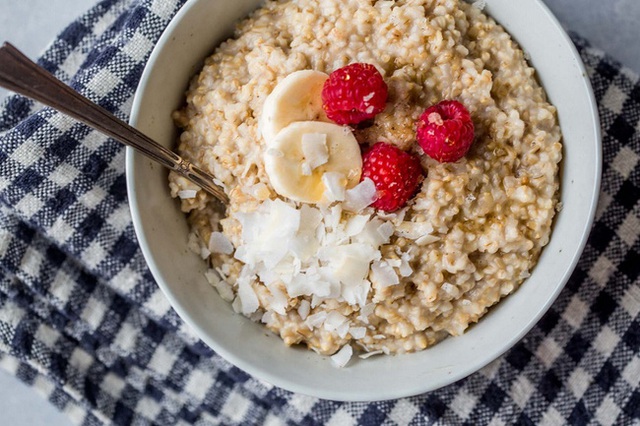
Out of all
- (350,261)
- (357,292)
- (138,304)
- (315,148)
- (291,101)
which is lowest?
(138,304)

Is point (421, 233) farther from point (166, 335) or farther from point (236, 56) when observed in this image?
point (166, 335)

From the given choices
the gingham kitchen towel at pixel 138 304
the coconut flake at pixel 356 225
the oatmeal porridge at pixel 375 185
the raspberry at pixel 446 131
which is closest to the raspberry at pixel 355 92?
the oatmeal porridge at pixel 375 185

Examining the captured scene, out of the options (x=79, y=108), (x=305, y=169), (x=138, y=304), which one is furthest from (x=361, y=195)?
(x=138, y=304)

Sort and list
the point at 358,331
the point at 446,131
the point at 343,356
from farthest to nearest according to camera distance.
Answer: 1. the point at 343,356
2. the point at 358,331
3. the point at 446,131

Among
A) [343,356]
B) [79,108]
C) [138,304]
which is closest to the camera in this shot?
[79,108]

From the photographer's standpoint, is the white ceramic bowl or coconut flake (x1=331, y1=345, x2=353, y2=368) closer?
the white ceramic bowl

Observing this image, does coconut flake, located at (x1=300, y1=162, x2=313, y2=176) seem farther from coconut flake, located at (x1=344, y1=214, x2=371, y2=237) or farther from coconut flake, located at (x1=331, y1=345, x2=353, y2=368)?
coconut flake, located at (x1=331, y1=345, x2=353, y2=368)

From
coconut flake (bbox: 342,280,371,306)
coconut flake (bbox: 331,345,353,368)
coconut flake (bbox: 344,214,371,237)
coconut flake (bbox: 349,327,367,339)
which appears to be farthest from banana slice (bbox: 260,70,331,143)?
coconut flake (bbox: 331,345,353,368)

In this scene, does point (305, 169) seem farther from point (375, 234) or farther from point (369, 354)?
point (369, 354)
